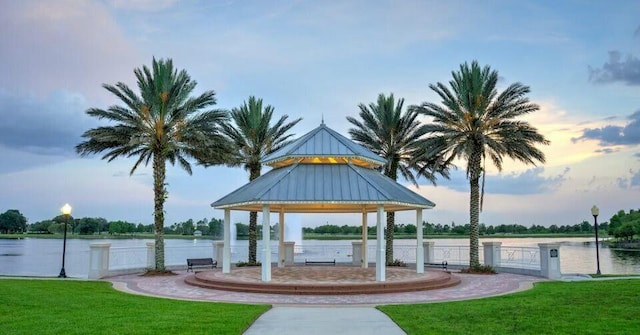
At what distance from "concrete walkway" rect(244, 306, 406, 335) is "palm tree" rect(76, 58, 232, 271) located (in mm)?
13892

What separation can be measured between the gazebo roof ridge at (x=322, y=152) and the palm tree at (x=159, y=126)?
15.6 feet

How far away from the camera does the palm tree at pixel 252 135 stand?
28.9 metres

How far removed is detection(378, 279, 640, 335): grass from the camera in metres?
10.4

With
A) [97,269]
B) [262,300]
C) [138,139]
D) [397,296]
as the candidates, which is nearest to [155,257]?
[97,269]

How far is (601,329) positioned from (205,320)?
27.9ft

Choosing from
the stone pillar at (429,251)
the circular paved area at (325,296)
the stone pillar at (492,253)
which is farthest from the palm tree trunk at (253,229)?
the stone pillar at (492,253)

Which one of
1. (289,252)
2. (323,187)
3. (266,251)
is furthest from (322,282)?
(289,252)

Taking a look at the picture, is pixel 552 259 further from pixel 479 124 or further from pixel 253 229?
pixel 253 229

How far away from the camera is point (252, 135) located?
28953mm

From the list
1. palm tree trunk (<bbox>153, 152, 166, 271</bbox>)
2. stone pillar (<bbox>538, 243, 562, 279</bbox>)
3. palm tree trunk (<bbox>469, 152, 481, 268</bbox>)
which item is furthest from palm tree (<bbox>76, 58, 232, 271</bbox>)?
stone pillar (<bbox>538, 243, 562, 279</bbox>)

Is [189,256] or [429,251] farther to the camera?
[189,256]

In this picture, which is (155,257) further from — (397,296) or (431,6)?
(431,6)

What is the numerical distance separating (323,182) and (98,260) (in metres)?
11.7

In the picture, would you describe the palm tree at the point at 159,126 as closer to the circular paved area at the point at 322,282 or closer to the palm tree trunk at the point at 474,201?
the circular paved area at the point at 322,282
